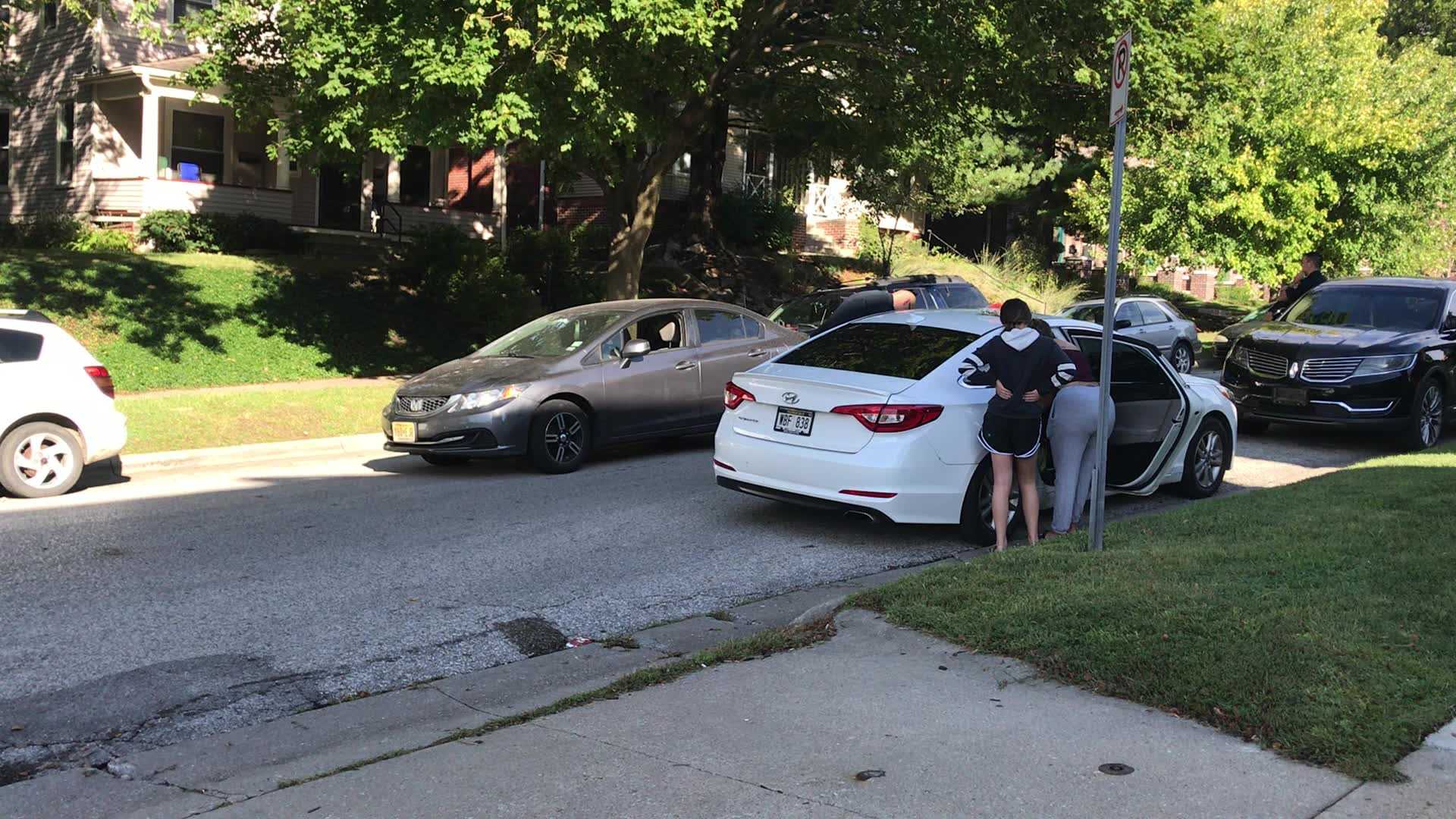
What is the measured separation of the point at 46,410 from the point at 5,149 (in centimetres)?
2422

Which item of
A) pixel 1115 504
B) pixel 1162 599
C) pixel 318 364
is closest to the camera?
pixel 1162 599

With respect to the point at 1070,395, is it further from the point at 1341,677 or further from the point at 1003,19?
the point at 1003,19

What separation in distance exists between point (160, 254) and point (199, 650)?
1977 centimetres

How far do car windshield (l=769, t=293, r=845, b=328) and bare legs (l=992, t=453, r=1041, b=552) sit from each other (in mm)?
10125

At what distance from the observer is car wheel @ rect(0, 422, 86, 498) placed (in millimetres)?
10164

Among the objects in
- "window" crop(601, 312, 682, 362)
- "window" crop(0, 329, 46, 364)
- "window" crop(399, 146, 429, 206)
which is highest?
"window" crop(399, 146, 429, 206)

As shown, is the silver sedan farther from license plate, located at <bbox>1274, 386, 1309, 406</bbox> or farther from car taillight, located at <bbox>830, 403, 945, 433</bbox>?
car taillight, located at <bbox>830, 403, 945, 433</bbox>

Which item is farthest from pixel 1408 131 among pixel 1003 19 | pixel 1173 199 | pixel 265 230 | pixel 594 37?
pixel 265 230

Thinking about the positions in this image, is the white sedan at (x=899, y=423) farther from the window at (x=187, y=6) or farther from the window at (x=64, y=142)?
the window at (x=64, y=142)

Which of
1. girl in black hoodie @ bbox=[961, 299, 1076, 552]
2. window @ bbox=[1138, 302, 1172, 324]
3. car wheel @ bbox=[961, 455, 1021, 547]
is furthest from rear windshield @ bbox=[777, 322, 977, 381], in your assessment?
window @ bbox=[1138, 302, 1172, 324]

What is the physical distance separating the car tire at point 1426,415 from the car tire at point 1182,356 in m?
10.0

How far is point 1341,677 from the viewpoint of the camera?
5008 millimetres

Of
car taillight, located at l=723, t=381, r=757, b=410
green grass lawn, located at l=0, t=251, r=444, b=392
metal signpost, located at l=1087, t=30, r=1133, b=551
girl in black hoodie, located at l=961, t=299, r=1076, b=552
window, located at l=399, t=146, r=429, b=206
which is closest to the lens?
metal signpost, located at l=1087, t=30, r=1133, b=551

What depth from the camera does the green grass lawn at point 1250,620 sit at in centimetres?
476
